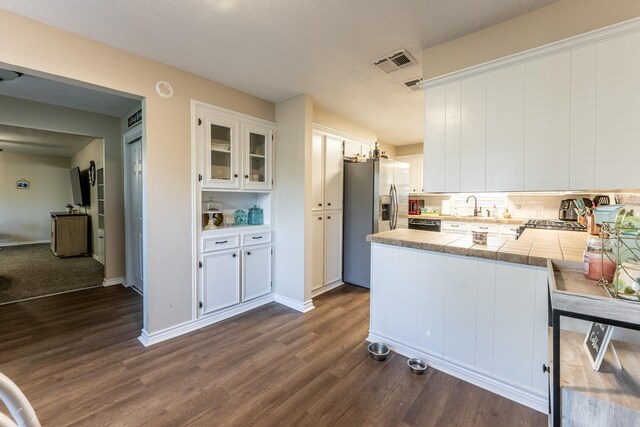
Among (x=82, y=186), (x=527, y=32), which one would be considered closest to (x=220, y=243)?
(x=527, y=32)

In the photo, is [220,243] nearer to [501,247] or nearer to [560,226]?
[501,247]

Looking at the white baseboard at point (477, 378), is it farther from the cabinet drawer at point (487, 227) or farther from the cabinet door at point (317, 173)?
the cabinet drawer at point (487, 227)

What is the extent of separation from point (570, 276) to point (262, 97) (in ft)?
10.5

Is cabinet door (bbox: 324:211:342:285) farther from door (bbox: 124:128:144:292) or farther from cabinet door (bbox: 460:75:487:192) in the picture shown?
door (bbox: 124:128:144:292)

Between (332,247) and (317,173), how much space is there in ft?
3.56

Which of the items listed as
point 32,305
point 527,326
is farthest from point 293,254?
point 32,305

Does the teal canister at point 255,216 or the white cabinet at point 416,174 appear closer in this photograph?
the teal canister at point 255,216

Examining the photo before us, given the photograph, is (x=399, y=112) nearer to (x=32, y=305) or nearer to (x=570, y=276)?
(x=570, y=276)

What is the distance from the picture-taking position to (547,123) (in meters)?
1.83

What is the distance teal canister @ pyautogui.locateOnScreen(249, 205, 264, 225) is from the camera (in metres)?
3.58

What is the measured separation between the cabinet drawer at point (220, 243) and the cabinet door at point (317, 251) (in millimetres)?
993

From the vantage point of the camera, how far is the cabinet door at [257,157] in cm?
318

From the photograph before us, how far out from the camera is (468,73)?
6.88ft

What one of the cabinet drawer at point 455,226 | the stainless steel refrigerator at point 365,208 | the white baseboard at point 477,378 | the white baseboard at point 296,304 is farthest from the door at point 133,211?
the cabinet drawer at point 455,226
